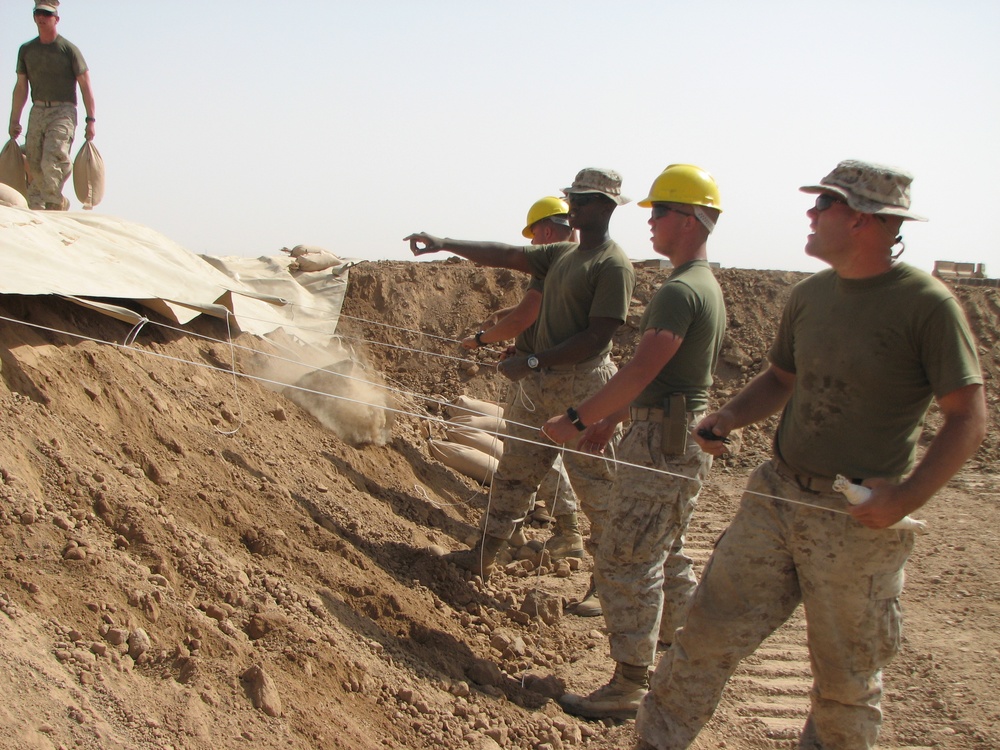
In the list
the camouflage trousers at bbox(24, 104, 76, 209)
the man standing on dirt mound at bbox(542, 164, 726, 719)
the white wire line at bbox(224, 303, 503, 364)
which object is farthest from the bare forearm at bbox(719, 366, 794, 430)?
the camouflage trousers at bbox(24, 104, 76, 209)

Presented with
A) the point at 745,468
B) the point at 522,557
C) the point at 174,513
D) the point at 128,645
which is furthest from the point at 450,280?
the point at 128,645

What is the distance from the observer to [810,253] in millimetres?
2812

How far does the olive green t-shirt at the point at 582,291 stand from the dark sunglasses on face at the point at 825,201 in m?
1.77

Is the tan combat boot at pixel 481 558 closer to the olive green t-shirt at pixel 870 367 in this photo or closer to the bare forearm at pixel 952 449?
the olive green t-shirt at pixel 870 367

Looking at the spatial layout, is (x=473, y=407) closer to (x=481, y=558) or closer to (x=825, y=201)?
(x=481, y=558)

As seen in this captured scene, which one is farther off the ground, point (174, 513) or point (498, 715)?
point (174, 513)

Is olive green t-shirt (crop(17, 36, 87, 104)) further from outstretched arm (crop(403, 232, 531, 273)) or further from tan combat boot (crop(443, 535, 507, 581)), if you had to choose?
tan combat boot (crop(443, 535, 507, 581))

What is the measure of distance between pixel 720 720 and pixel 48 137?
259 inches

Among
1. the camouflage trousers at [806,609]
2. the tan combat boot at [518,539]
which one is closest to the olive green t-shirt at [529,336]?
the tan combat boot at [518,539]

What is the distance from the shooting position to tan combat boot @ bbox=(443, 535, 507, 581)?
5074 millimetres

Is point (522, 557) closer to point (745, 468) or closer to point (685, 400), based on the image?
point (685, 400)

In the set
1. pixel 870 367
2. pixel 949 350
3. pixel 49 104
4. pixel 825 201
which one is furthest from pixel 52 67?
pixel 949 350

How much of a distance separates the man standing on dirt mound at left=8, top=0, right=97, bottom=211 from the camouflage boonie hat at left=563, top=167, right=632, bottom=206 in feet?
14.9

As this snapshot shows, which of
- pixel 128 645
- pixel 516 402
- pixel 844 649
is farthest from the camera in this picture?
pixel 516 402
